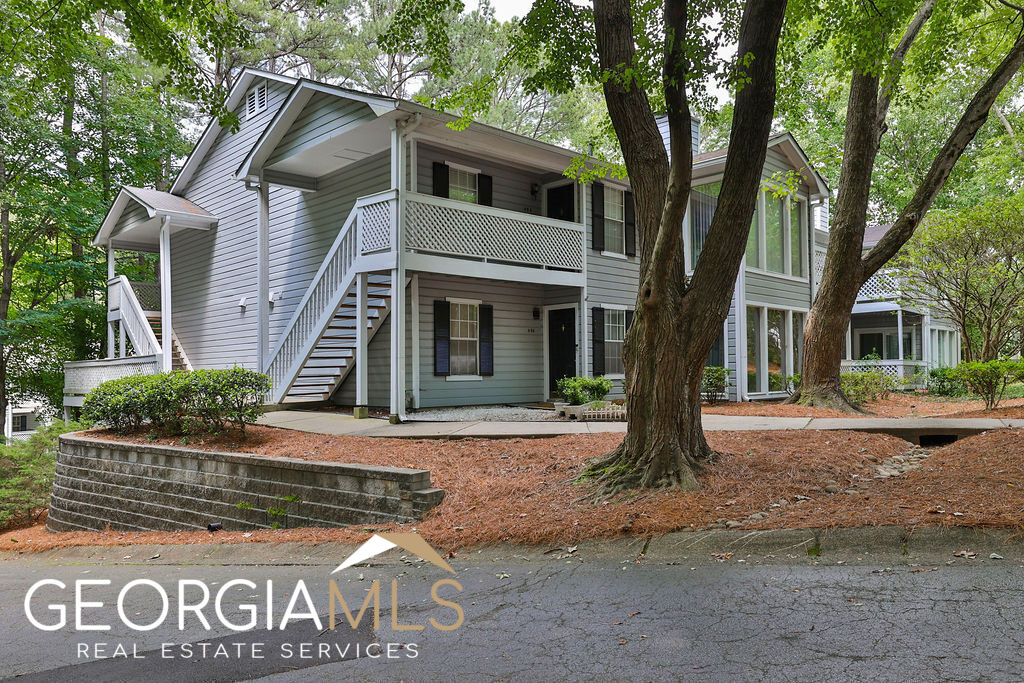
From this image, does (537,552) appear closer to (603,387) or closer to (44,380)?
(603,387)

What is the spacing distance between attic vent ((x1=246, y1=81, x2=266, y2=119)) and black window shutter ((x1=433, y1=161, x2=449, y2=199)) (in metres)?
5.81

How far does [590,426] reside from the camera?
10.8m

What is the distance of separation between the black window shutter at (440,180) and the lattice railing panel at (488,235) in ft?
4.72

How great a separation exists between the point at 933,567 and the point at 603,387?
9.46 metres

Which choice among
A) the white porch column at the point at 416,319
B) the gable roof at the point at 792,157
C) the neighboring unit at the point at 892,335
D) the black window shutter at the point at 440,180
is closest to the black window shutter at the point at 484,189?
the black window shutter at the point at 440,180

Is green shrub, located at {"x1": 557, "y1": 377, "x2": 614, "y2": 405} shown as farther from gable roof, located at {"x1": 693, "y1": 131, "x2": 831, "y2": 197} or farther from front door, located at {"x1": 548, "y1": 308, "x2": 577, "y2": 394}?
gable roof, located at {"x1": 693, "y1": 131, "x2": 831, "y2": 197}

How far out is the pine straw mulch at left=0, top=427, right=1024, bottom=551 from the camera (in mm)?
5570

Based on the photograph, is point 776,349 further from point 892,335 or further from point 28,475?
point 28,475

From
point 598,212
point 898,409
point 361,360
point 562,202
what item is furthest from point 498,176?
point 898,409

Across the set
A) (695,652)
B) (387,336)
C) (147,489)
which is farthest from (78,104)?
(695,652)

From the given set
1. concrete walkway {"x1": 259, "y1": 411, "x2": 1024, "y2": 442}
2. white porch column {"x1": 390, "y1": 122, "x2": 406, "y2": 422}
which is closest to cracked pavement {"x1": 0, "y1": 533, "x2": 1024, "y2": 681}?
concrete walkway {"x1": 259, "y1": 411, "x2": 1024, "y2": 442}

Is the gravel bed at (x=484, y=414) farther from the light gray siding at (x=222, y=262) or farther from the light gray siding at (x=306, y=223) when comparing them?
the light gray siding at (x=222, y=262)

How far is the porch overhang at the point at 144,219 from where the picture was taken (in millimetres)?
17031

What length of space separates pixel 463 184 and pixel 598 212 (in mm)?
3305
